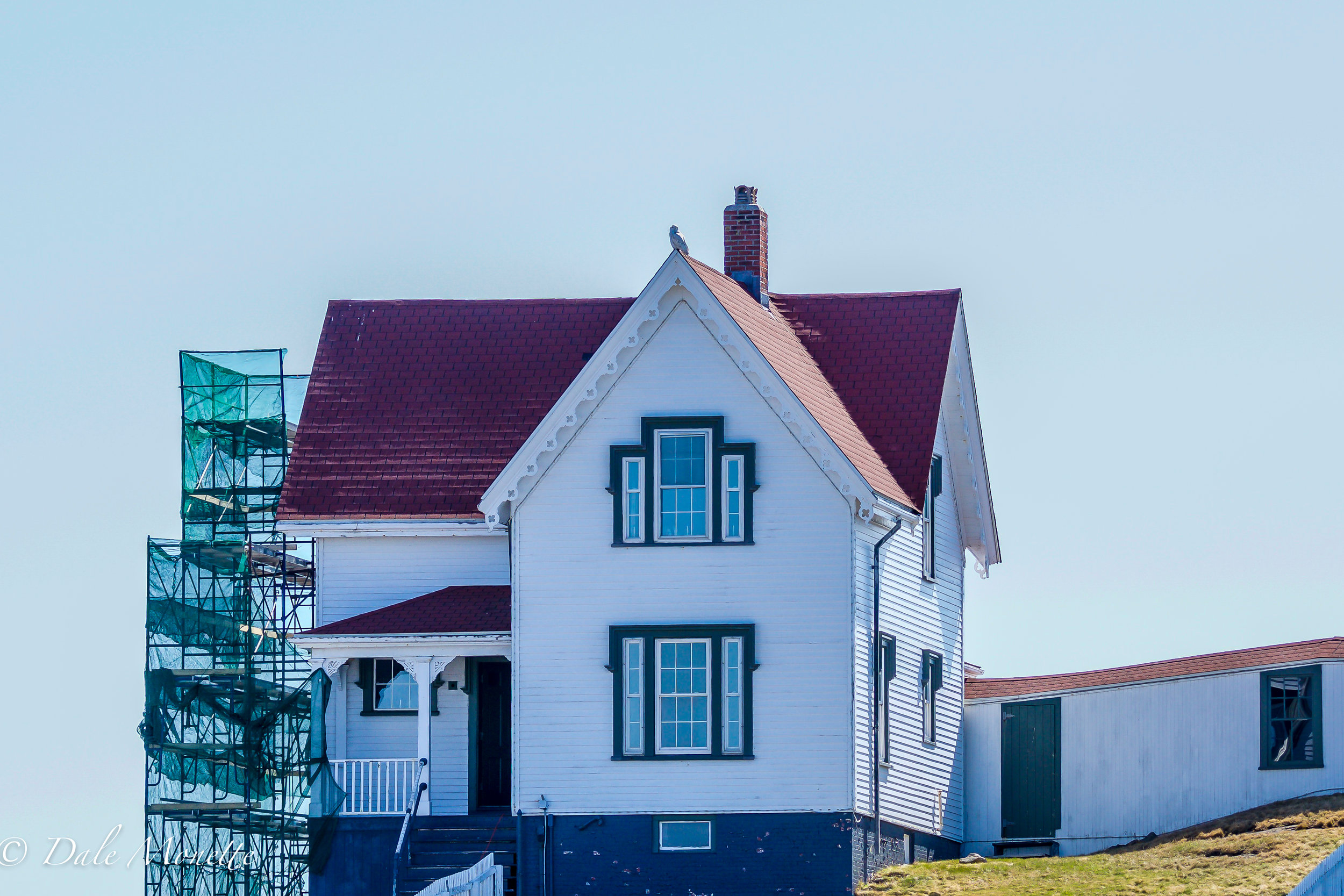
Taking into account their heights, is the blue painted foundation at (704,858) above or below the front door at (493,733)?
below

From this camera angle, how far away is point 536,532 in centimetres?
3916

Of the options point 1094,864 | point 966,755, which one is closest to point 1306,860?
point 1094,864

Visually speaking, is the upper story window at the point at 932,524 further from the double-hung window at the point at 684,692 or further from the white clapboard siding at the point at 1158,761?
the double-hung window at the point at 684,692

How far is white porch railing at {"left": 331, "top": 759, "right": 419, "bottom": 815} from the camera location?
40.1 metres

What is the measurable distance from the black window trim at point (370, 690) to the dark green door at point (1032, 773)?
10.3 meters

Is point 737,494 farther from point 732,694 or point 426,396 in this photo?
point 426,396

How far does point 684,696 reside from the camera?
3869cm

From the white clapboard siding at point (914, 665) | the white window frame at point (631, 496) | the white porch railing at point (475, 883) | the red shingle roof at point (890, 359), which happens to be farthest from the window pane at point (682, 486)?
the white porch railing at point (475, 883)

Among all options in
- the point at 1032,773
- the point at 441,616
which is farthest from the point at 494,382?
the point at 1032,773

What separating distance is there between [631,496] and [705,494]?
115cm

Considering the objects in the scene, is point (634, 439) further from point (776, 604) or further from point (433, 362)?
point (433, 362)

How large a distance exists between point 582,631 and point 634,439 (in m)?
3.08

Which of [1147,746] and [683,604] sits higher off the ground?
[683,604]

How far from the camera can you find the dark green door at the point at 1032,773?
4378cm
